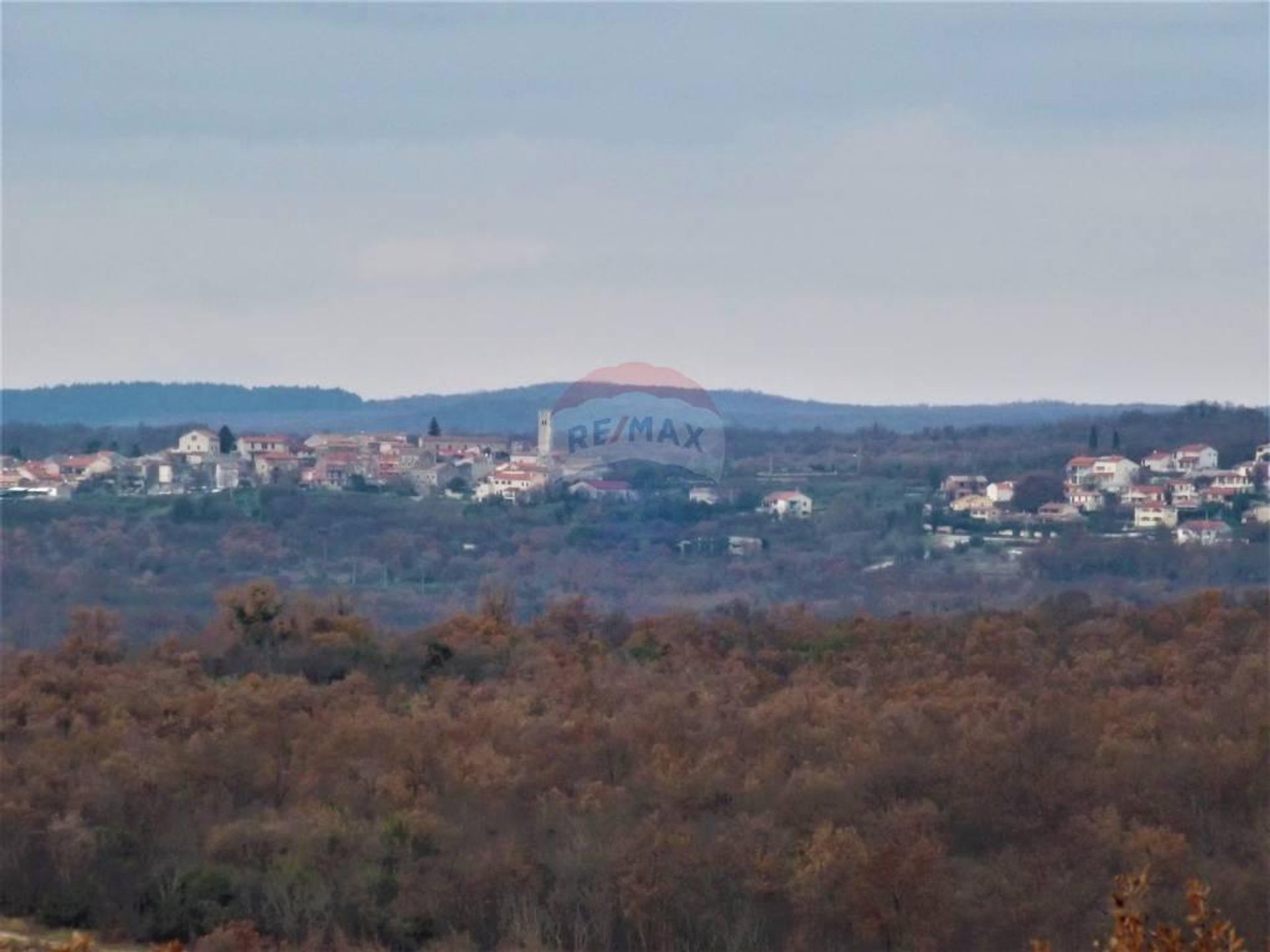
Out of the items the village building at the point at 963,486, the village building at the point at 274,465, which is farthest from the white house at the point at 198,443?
the village building at the point at 963,486

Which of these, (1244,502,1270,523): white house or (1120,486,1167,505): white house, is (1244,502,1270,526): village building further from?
(1120,486,1167,505): white house

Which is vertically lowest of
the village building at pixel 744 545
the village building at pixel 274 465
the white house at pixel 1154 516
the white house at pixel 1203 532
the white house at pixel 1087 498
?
the village building at pixel 744 545

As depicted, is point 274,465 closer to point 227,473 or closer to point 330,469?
point 227,473

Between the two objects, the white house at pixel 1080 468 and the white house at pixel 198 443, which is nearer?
the white house at pixel 1080 468

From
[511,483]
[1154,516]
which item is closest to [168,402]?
[511,483]

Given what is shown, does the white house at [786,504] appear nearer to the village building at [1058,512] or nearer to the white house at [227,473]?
the village building at [1058,512]
